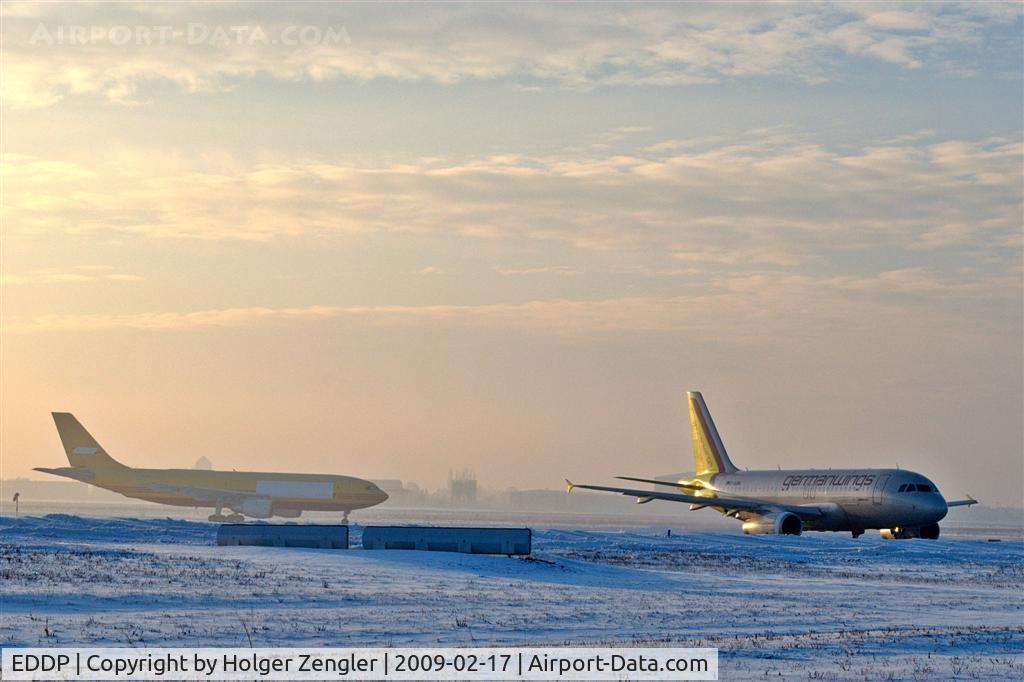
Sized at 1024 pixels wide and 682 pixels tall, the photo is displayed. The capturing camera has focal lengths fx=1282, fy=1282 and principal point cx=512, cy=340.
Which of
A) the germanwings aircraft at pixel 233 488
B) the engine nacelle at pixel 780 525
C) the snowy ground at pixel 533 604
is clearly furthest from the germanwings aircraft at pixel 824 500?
the germanwings aircraft at pixel 233 488

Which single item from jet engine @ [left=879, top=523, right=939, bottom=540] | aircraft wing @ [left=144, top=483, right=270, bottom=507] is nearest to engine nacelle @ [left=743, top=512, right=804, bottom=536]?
→ jet engine @ [left=879, top=523, right=939, bottom=540]

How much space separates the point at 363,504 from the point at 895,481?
4277 centimetres

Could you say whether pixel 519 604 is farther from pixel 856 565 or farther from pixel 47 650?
pixel 856 565

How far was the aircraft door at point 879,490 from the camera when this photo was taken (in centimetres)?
7138

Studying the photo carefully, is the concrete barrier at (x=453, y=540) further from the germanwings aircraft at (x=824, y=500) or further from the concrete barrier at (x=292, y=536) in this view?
the germanwings aircraft at (x=824, y=500)

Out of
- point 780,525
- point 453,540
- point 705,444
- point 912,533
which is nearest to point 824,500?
point 780,525

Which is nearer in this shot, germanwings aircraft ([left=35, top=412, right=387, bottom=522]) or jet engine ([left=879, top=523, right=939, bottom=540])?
jet engine ([left=879, top=523, right=939, bottom=540])

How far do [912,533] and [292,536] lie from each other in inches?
1702

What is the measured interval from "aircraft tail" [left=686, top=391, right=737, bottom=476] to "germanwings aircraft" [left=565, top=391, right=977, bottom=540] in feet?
7.28

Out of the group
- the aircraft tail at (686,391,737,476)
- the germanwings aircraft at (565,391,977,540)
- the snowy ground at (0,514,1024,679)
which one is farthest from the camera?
the aircraft tail at (686,391,737,476)

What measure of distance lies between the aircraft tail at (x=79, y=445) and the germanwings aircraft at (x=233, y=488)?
0.08 metres

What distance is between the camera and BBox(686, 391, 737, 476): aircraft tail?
86.8 metres

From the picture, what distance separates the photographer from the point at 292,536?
1848 inches

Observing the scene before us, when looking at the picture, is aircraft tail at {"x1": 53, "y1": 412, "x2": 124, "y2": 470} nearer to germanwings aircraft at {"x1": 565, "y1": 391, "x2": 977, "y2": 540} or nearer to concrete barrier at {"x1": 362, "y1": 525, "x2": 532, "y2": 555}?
germanwings aircraft at {"x1": 565, "y1": 391, "x2": 977, "y2": 540}
